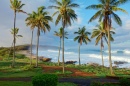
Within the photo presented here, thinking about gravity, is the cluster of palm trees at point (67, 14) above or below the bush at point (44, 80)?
above

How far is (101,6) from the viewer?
45094mm

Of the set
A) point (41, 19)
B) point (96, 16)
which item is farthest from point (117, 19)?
point (41, 19)

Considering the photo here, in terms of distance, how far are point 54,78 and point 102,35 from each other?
52.0 metres

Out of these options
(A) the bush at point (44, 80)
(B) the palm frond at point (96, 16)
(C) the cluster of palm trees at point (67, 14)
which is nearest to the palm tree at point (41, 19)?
(C) the cluster of palm trees at point (67, 14)

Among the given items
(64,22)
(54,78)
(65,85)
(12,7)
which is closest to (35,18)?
(12,7)

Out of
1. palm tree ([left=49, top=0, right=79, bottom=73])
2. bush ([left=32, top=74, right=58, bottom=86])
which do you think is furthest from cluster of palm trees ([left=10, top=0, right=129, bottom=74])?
bush ([left=32, top=74, right=58, bottom=86])

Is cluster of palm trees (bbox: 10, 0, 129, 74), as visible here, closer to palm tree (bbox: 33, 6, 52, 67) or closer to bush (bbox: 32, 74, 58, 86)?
palm tree (bbox: 33, 6, 52, 67)

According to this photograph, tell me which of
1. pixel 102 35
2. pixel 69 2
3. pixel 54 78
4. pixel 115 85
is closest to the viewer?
pixel 54 78

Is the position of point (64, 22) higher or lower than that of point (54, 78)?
higher

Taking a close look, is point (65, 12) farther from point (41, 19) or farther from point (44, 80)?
point (44, 80)

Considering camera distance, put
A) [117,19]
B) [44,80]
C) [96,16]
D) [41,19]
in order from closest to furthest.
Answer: [44,80] → [117,19] → [96,16] → [41,19]

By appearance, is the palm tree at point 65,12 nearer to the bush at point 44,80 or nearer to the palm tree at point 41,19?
the palm tree at point 41,19

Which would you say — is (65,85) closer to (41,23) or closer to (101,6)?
(101,6)

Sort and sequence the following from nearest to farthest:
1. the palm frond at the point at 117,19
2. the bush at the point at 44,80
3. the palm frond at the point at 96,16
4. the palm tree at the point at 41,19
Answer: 1. the bush at the point at 44,80
2. the palm frond at the point at 117,19
3. the palm frond at the point at 96,16
4. the palm tree at the point at 41,19
